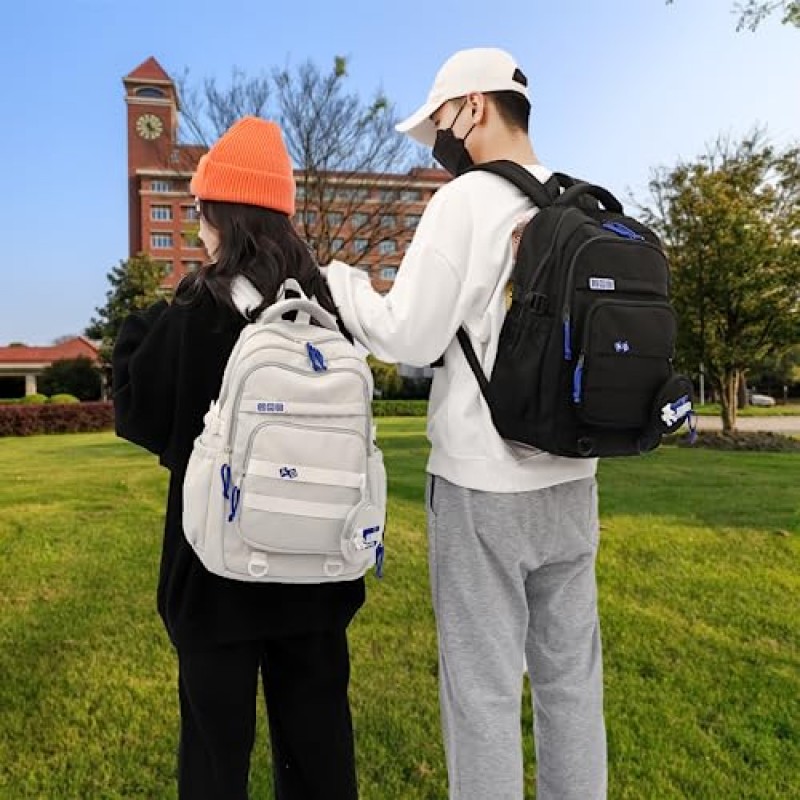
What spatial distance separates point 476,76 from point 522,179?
0.90ft

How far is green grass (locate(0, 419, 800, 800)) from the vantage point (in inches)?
102

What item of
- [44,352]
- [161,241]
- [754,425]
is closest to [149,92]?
[161,241]

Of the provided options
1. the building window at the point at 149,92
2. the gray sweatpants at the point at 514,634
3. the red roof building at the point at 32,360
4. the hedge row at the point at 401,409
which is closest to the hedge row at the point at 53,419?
the hedge row at the point at 401,409

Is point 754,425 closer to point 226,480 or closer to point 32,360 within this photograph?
point 226,480

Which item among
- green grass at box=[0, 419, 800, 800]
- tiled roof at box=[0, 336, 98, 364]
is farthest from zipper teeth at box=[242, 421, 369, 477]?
tiled roof at box=[0, 336, 98, 364]

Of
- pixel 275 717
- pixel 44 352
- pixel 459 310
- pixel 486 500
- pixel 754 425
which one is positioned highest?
pixel 44 352

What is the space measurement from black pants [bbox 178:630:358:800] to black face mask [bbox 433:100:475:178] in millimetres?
1157

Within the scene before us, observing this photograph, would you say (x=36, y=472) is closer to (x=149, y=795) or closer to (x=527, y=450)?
(x=149, y=795)

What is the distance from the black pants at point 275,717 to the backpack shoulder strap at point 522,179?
1113 millimetres

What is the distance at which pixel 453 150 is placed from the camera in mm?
1851

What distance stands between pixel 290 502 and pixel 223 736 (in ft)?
1.92

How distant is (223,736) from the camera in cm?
177

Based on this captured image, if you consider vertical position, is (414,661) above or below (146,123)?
below

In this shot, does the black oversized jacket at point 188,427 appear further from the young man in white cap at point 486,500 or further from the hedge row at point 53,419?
the hedge row at point 53,419
